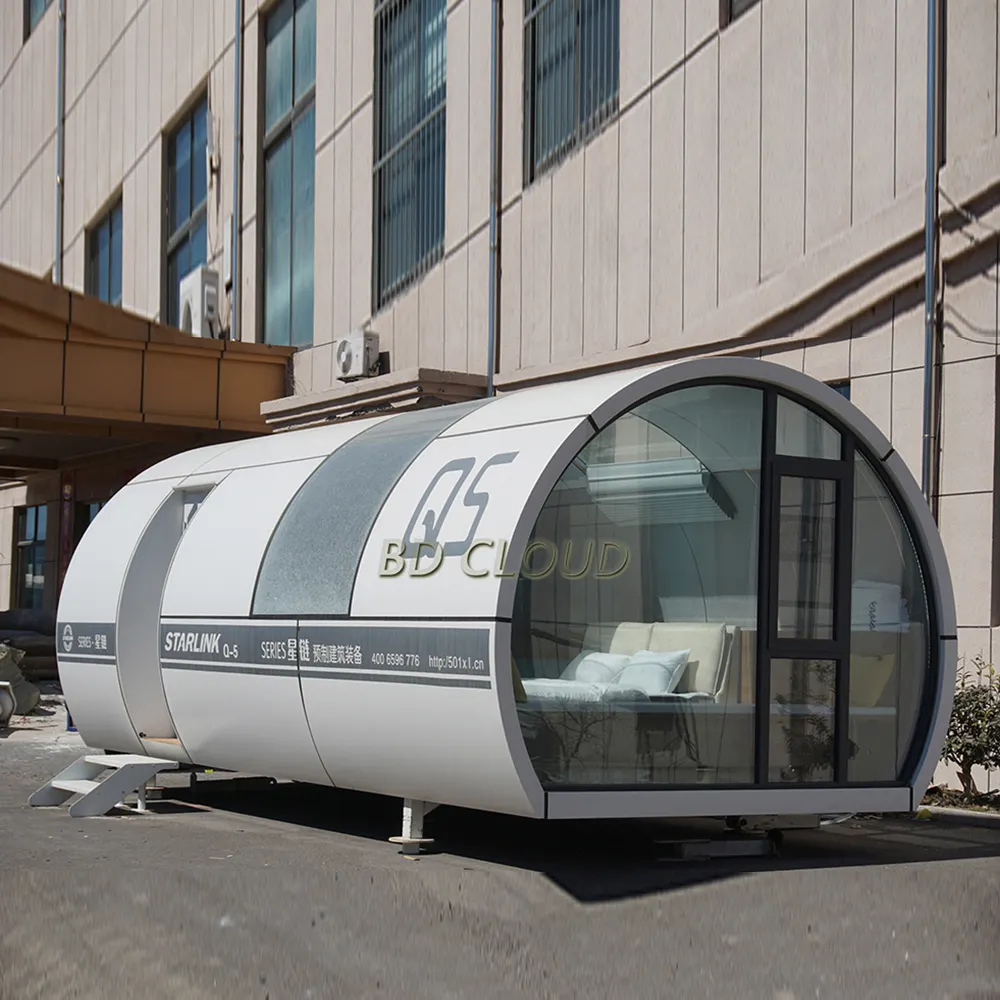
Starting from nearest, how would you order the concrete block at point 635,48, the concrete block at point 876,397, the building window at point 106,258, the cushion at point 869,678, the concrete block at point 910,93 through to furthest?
the cushion at point 869,678
the concrete block at point 910,93
the concrete block at point 876,397
the concrete block at point 635,48
the building window at point 106,258

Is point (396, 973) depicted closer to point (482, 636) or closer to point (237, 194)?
point (482, 636)

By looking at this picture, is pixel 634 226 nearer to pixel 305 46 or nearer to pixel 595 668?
pixel 595 668

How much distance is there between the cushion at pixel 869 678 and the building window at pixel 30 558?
24.8m

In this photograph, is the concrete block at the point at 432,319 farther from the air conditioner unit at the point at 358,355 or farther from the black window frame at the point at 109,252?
the black window frame at the point at 109,252

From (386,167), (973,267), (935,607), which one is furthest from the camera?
(386,167)

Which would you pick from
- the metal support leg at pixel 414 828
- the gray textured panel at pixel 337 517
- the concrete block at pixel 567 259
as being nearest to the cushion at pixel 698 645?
the metal support leg at pixel 414 828

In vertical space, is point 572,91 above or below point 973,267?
above

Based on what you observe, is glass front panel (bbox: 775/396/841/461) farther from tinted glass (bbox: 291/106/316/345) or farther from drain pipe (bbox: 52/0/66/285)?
drain pipe (bbox: 52/0/66/285)

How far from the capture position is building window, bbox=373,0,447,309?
66.5 ft

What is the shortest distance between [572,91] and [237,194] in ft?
30.2

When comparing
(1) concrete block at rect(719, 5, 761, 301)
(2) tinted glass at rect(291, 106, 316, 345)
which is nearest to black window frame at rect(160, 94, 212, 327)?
(2) tinted glass at rect(291, 106, 316, 345)

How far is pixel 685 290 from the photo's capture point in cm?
1577

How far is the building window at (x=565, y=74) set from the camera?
1720cm

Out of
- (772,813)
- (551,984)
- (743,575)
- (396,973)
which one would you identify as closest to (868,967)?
(551,984)
